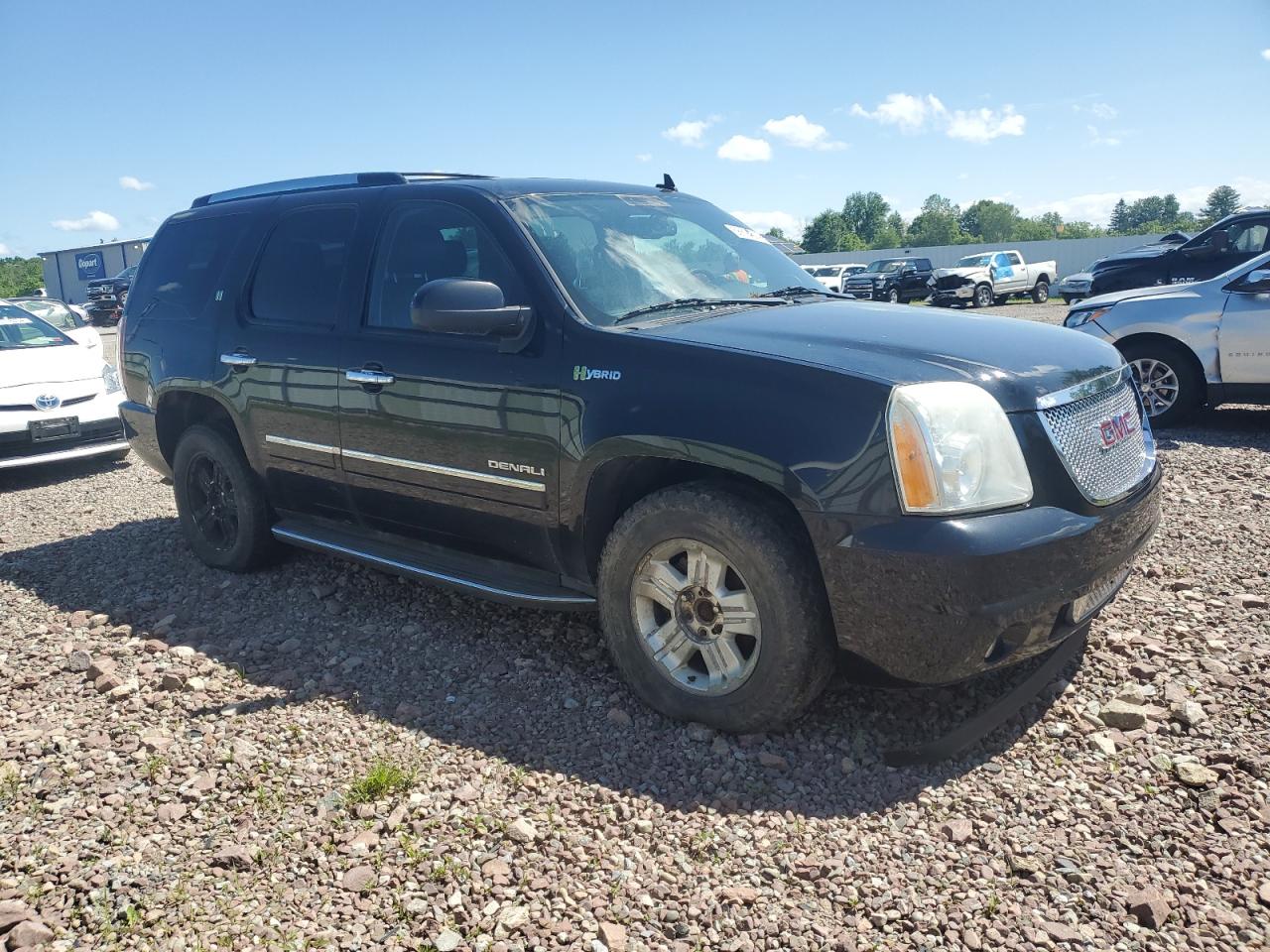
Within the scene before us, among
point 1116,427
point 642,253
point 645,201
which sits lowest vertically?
point 1116,427

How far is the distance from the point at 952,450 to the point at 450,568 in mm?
2120

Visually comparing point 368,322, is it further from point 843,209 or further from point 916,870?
point 843,209

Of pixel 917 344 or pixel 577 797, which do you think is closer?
pixel 577 797

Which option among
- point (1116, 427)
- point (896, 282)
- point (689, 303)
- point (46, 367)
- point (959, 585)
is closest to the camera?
point (959, 585)

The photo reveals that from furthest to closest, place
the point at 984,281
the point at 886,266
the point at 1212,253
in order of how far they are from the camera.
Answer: the point at 886,266
the point at 984,281
the point at 1212,253

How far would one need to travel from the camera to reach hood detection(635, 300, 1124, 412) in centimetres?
302

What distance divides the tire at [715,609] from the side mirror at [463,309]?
86 centimetres

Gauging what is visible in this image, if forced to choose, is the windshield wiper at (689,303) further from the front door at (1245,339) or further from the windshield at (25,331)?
the windshield at (25,331)

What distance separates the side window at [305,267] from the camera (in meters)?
4.46

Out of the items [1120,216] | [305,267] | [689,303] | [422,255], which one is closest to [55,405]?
[305,267]

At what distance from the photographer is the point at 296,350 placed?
4500mm

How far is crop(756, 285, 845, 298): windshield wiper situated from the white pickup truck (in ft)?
90.9

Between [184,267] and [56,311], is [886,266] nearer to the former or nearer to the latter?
[56,311]

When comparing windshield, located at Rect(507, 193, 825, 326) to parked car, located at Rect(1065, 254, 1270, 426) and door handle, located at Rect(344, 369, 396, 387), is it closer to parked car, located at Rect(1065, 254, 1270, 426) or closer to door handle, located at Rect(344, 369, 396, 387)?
door handle, located at Rect(344, 369, 396, 387)
